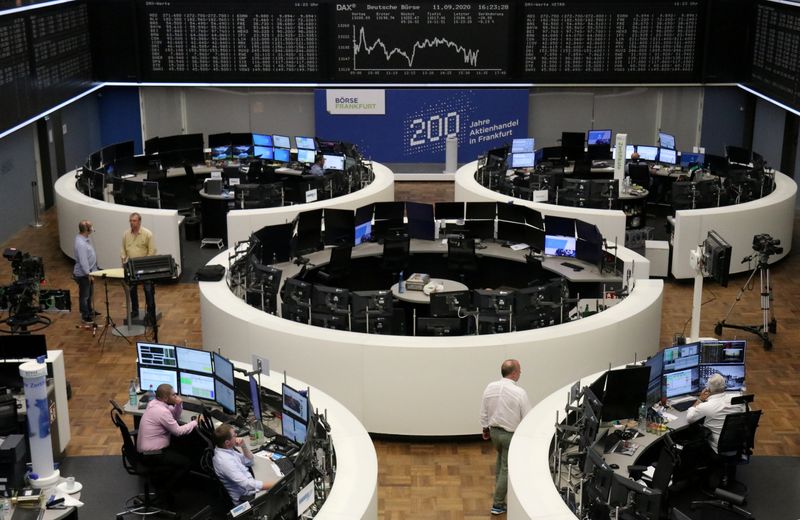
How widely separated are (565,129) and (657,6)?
2.89 metres

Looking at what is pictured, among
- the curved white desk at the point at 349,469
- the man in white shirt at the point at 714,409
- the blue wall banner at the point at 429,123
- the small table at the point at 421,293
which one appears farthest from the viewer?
the blue wall banner at the point at 429,123

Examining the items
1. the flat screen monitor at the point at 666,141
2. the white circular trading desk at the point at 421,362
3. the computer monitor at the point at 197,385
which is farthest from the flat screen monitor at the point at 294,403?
the flat screen monitor at the point at 666,141

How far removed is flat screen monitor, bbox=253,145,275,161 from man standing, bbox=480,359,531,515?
1041 cm

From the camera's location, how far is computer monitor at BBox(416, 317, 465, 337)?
9938 mm

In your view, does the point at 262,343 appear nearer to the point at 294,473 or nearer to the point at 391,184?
the point at 294,473

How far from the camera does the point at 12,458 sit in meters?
7.82

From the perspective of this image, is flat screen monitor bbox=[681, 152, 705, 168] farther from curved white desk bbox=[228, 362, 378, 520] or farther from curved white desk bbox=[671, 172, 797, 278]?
curved white desk bbox=[228, 362, 378, 520]

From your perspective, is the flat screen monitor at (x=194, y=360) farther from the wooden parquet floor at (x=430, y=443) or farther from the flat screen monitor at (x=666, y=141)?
the flat screen monitor at (x=666, y=141)

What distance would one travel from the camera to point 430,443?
983 centimetres

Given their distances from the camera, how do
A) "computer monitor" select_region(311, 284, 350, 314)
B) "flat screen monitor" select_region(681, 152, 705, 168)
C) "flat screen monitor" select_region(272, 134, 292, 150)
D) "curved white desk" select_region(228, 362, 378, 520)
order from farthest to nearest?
1. "flat screen monitor" select_region(272, 134, 292, 150)
2. "flat screen monitor" select_region(681, 152, 705, 168)
3. "computer monitor" select_region(311, 284, 350, 314)
4. "curved white desk" select_region(228, 362, 378, 520)

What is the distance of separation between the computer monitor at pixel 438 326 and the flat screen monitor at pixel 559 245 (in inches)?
121

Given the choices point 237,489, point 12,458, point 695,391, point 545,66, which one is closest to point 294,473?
point 237,489

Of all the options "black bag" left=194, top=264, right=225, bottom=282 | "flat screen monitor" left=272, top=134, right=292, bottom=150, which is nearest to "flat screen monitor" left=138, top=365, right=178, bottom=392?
"black bag" left=194, top=264, right=225, bottom=282

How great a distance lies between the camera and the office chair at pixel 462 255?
41.8ft
